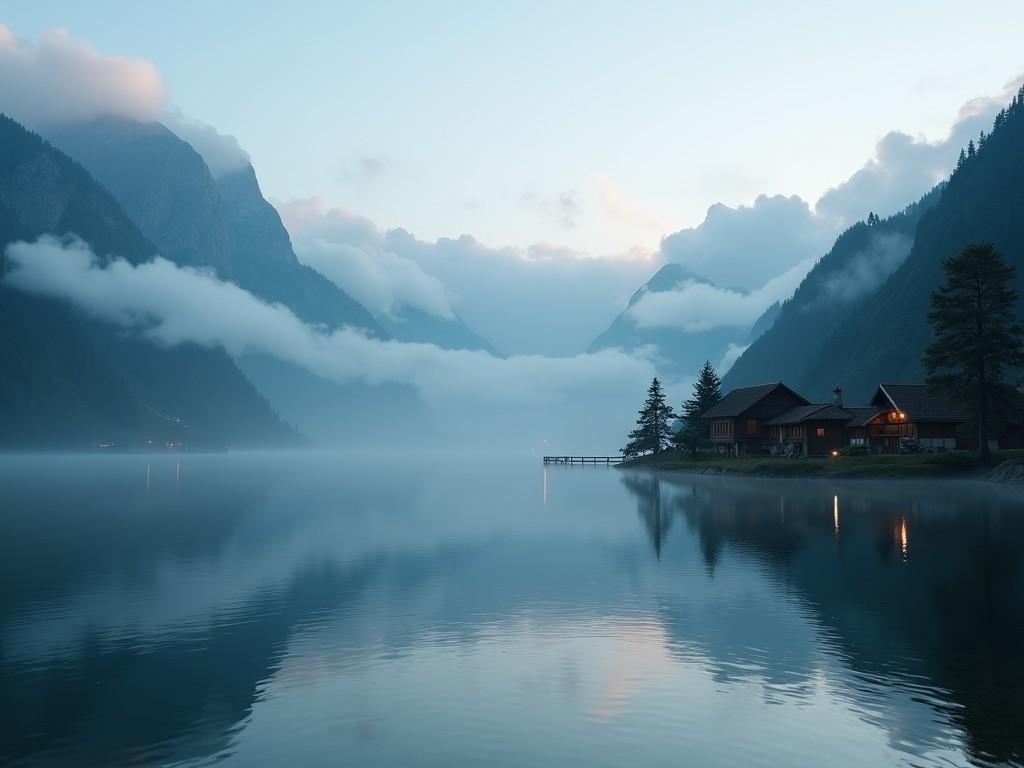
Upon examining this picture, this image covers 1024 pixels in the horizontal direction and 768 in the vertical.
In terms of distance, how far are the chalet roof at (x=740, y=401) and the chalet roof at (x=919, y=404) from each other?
21227 millimetres

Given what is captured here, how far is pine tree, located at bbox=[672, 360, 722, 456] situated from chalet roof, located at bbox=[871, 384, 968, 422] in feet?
121

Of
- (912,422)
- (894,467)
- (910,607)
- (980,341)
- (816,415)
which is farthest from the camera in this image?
(816,415)

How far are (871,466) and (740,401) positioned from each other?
44.5m

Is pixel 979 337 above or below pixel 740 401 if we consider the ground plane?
above

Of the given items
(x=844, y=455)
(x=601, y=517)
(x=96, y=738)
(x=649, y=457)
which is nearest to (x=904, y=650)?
(x=96, y=738)

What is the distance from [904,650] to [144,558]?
117ft

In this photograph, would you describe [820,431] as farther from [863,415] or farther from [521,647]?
[521,647]

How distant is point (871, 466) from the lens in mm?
95125

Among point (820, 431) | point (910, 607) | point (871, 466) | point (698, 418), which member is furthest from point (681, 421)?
point (910, 607)

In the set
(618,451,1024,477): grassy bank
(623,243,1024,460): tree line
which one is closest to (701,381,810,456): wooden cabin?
(618,451,1024,477): grassy bank

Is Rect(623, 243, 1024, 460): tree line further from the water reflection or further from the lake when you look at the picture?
the lake

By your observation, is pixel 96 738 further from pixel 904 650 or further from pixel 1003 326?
pixel 1003 326

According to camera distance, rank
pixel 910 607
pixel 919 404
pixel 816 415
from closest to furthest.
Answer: pixel 910 607 → pixel 919 404 → pixel 816 415

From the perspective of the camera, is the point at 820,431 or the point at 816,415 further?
the point at 820,431
